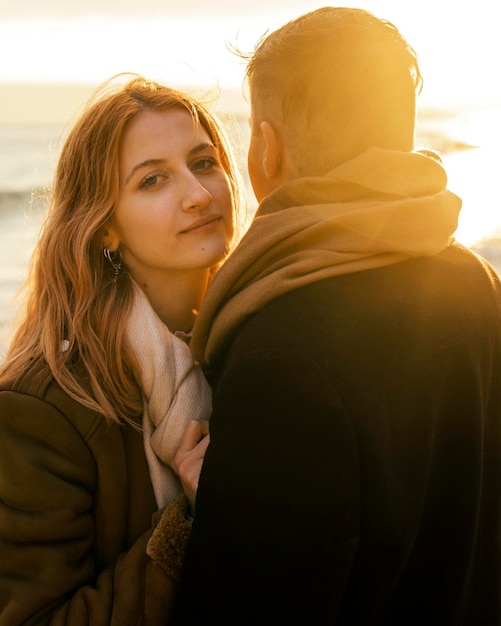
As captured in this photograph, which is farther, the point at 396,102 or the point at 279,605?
the point at 396,102

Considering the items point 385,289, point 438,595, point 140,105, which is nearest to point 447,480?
point 438,595

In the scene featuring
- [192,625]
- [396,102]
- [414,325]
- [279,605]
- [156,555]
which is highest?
[396,102]

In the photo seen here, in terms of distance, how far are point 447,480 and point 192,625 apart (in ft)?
2.18

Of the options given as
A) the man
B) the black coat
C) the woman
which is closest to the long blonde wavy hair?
the woman

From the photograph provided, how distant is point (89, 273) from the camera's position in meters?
2.89

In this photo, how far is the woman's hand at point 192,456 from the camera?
2381 millimetres

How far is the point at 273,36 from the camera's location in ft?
6.83

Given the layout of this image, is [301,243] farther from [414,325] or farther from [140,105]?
[140,105]

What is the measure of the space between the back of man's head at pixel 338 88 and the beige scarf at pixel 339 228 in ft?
0.19

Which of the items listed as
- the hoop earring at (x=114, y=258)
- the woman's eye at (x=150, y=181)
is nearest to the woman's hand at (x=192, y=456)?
the hoop earring at (x=114, y=258)

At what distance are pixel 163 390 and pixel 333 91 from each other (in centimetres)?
111

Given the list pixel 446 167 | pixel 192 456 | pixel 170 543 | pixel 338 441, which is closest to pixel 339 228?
pixel 338 441

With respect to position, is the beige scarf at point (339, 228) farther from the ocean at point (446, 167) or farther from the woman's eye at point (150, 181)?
the ocean at point (446, 167)

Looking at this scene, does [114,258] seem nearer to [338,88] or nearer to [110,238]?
[110,238]
